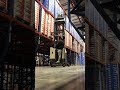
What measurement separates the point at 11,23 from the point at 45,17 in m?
8.06

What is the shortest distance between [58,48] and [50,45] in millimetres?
820

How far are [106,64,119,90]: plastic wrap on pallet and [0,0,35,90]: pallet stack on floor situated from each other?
5.35 m

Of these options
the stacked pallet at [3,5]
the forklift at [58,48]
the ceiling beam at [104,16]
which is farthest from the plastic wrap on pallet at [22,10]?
the forklift at [58,48]

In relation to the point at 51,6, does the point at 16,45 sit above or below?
below

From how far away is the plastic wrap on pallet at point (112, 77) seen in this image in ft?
29.6

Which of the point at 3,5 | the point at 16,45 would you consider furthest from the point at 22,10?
the point at 16,45

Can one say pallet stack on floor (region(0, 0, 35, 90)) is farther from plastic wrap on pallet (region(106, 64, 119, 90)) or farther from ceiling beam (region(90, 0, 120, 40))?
plastic wrap on pallet (region(106, 64, 119, 90))

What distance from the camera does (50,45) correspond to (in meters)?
12.4

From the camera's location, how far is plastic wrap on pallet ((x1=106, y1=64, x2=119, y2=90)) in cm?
902

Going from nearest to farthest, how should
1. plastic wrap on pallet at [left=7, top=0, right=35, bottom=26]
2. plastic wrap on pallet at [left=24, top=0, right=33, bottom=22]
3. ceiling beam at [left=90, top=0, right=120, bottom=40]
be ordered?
1. plastic wrap on pallet at [left=7, top=0, right=35, bottom=26]
2. plastic wrap on pallet at [left=24, top=0, right=33, bottom=22]
3. ceiling beam at [left=90, top=0, right=120, bottom=40]

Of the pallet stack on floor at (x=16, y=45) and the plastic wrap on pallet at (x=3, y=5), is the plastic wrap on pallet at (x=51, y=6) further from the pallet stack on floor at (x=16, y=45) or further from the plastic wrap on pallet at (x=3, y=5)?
the plastic wrap on pallet at (x=3, y=5)

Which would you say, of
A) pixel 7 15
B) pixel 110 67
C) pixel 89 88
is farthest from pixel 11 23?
pixel 110 67

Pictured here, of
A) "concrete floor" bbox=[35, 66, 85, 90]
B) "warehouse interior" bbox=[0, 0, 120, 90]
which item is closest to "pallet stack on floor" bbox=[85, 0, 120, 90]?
"warehouse interior" bbox=[0, 0, 120, 90]

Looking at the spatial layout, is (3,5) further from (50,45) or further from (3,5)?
(50,45)
